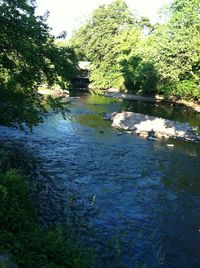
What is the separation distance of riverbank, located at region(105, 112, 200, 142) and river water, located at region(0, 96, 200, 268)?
81.5 inches

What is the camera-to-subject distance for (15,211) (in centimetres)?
1197

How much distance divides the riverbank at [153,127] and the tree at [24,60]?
527 inches

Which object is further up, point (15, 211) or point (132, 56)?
point (132, 56)

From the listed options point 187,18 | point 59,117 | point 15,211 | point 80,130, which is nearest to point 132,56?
point 187,18

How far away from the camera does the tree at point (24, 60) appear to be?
21453mm

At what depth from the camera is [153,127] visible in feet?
122

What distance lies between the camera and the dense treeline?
56.5 meters

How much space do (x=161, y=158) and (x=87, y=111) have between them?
20816 millimetres

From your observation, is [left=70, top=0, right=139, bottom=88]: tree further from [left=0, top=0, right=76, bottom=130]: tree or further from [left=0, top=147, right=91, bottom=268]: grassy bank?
[left=0, top=147, right=91, bottom=268]: grassy bank

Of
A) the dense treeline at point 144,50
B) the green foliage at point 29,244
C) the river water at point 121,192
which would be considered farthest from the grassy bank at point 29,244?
the dense treeline at point 144,50

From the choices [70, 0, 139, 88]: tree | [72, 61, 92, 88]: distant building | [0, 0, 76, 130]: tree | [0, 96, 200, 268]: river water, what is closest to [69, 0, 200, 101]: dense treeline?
[70, 0, 139, 88]: tree

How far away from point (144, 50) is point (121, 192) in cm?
5675

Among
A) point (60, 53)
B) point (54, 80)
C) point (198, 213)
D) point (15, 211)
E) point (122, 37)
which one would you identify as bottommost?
point (198, 213)

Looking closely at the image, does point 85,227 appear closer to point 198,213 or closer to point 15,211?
point 15,211
